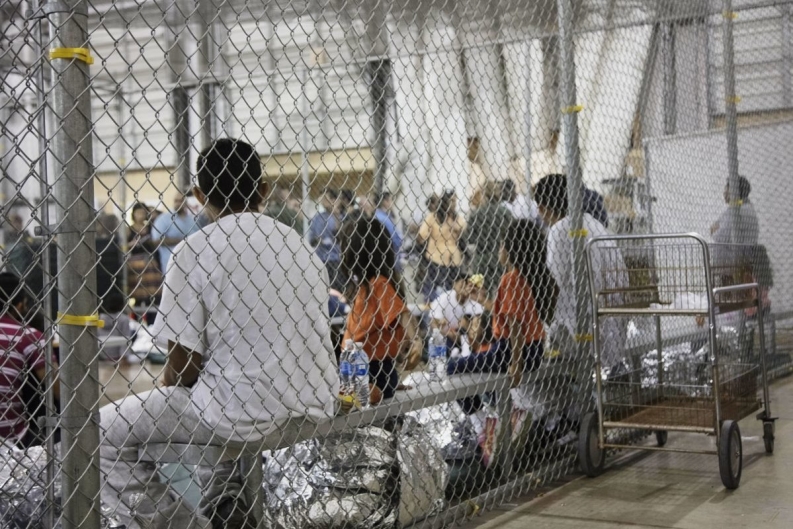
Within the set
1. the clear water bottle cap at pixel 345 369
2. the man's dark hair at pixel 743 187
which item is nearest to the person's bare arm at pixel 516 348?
the clear water bottle cap at pixel 345 369

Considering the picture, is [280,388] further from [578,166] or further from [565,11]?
[565,11]

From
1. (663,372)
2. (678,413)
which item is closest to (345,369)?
(678,413)

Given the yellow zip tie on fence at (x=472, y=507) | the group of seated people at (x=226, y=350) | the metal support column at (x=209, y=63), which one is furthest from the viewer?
the yellow zip tie on fence at (x=472, y=507)

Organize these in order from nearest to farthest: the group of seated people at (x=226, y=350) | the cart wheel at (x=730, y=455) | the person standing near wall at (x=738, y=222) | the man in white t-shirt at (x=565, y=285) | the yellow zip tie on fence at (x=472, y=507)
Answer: the group of seated people at (x=226, y=350), the yellow zip tie on fence at (x=472, y=507), the cart wheel at (x=730, y=455), the man in white t-shirt at (x=565, y=285), the person standing near wall at (x=738, y=222)

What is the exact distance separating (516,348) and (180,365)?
2017mm

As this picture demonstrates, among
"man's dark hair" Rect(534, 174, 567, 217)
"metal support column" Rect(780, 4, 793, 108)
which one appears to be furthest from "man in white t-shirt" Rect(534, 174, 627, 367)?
"metal support column" Rect(780, 4, 793, 108)

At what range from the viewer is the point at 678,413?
4746mm

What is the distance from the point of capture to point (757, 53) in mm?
8992

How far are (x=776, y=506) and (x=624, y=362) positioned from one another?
1.27m

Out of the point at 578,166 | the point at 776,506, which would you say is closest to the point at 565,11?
the point at 578,166

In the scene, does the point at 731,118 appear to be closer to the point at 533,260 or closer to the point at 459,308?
the point at 459,308

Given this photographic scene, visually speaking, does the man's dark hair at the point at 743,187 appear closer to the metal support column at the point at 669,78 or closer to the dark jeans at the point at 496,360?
the metal support column at the point at 669,78

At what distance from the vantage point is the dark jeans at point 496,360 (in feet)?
15.3

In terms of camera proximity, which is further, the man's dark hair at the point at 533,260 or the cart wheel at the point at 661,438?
the cart wheel at the point at 661,438
